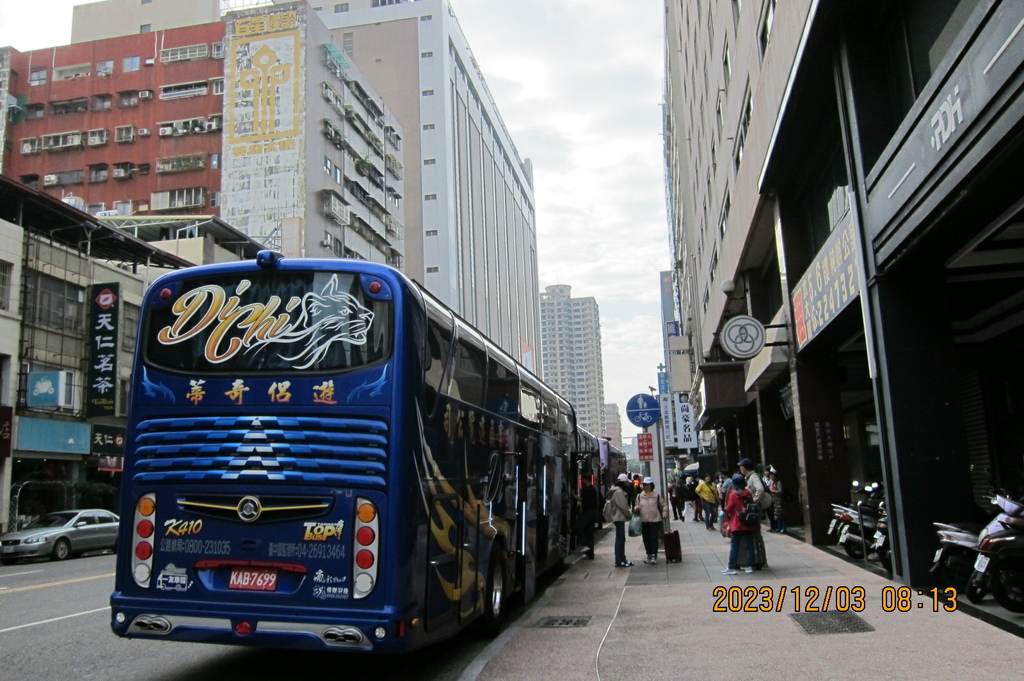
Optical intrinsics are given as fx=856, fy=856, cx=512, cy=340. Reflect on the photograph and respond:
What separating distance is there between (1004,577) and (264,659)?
296 inches

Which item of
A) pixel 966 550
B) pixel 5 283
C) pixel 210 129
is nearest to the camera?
pixel 966 550

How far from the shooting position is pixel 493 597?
Answer: 964 cm

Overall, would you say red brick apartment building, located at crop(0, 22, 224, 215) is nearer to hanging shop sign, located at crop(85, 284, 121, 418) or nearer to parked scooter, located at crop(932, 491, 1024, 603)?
hanging shop sign, located at crop(85, 284, 121, 418)

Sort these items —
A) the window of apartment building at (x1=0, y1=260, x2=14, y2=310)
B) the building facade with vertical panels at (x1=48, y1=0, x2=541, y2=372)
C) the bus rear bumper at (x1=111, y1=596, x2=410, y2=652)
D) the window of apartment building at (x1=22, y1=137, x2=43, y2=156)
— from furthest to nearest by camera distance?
the building facade with vertical panels at (x1=48, y1=0, x2=541, y2=372) → the window of apartment building at (x1=22, y1=137, x2=43, y2=156) → the window of apartment building at (x1=0, y1=260, x2=14, y2=310) → the bus rear bumper at (x1=111, y1=596, x2=410, y2=652)

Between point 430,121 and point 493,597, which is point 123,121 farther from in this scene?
point 493,597

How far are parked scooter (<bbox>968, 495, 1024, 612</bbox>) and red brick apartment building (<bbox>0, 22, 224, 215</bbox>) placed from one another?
179ft

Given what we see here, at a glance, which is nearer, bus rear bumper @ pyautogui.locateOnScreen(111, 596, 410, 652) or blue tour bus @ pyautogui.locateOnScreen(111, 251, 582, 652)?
bus rear bumper @ pyautogui.locateOnScreen(111, 596, 410, 652)

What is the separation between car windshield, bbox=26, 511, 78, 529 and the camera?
24.7m

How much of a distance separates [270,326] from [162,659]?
3699 mm

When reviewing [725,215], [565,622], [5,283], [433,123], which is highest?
[433,123]

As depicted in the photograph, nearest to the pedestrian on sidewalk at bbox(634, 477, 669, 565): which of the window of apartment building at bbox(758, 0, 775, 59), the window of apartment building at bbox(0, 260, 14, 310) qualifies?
the window of apartment building at bbox(758, 0, 775, 59)

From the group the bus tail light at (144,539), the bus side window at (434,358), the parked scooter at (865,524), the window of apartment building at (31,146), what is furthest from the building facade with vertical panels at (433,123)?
the bus tail light at (144,539)

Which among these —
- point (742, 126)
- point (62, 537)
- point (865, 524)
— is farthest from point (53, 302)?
point (865, 524)

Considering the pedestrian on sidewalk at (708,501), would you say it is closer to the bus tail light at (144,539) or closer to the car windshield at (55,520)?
the car windshield at (55,520)
